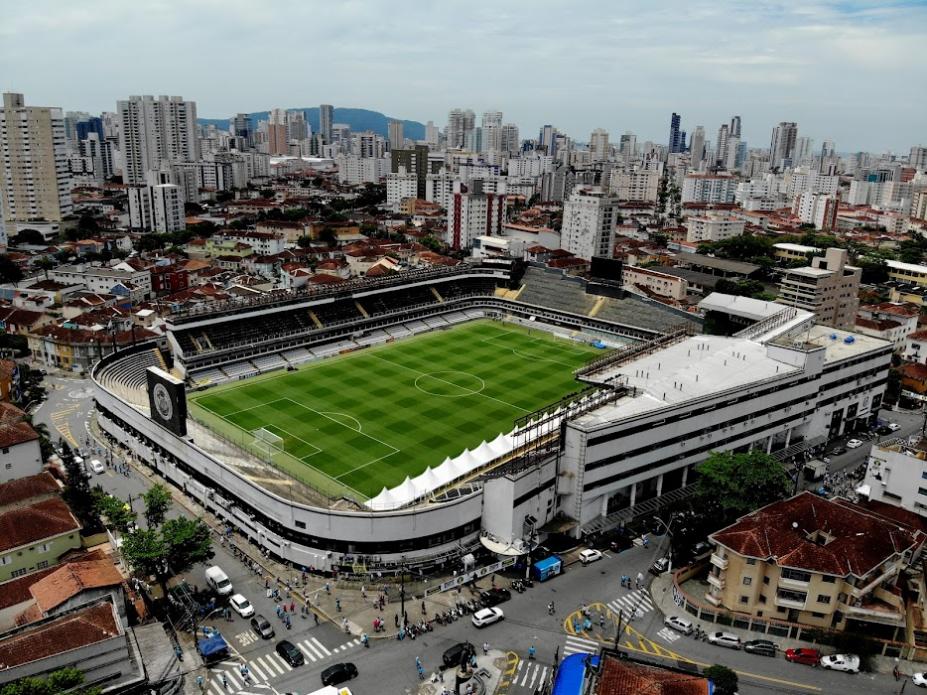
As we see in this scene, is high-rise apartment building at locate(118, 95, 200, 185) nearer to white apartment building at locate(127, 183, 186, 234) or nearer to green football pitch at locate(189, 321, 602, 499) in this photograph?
white apartment building at locate(127, 183, 186, 234)

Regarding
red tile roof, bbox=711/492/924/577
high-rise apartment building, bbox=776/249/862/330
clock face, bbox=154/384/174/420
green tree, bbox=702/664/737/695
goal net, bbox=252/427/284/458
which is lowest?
green tree, bbox=702/664/737/695

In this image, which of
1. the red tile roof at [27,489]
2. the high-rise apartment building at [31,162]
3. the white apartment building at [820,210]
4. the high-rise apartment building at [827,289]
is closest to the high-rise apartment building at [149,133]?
the high-rise apartment building at [31,162]

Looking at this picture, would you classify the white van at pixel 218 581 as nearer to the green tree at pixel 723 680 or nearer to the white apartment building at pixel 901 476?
the green tree at pixel 723 680

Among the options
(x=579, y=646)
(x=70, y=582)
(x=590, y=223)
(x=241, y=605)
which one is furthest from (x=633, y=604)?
(x=590, y=223)

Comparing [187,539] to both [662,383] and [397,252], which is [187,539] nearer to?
[662,383]

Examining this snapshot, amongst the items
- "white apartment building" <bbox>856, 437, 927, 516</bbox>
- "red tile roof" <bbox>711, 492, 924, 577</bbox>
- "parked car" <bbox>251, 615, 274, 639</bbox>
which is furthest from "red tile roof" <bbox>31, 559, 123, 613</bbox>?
"white apartment building" <bbox>856, 437, 927, 516</bbox>
